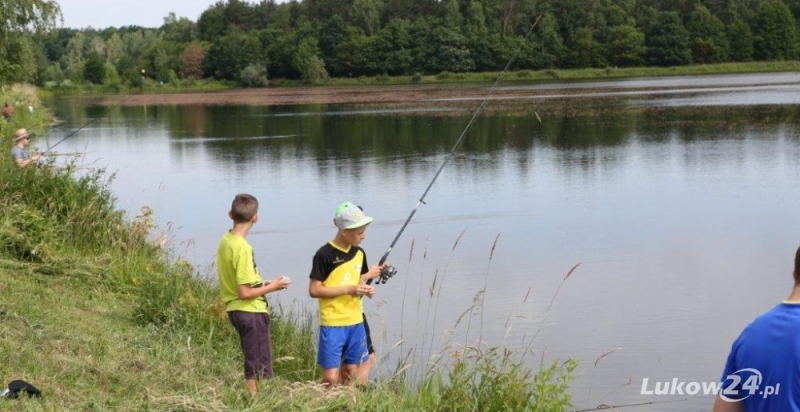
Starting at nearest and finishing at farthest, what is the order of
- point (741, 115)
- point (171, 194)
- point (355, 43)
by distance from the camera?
point (171, 194) < point (741, 115) < point (355, 43)

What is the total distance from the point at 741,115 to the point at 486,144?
9147mm

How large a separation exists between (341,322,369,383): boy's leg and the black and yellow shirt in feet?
0.20

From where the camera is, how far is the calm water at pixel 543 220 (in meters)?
8.18

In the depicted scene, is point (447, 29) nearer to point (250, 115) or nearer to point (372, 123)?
point (250, 115)

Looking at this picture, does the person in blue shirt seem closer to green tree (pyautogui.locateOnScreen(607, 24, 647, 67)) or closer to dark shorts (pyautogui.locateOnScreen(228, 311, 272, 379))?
dark shorts (pyautogui.locateOnScreen(228, 311, 272, 379))

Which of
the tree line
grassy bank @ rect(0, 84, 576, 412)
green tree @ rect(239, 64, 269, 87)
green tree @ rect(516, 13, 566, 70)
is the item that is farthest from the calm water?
green tree @ rect(239, 64, 269, 87)

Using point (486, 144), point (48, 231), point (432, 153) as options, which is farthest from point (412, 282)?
point (486, 144)

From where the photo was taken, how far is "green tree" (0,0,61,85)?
20.6m

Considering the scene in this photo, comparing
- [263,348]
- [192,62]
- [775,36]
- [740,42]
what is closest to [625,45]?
[740,42]

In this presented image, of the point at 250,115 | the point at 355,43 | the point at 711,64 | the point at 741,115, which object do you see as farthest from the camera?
the point at 355,43

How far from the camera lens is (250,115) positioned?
41656 mm

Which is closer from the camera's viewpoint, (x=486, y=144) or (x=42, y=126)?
(x=486, y=144)

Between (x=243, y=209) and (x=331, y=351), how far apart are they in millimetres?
831

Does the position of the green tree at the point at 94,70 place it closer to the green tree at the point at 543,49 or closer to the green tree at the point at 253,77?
the green tree at the point at 253,77
